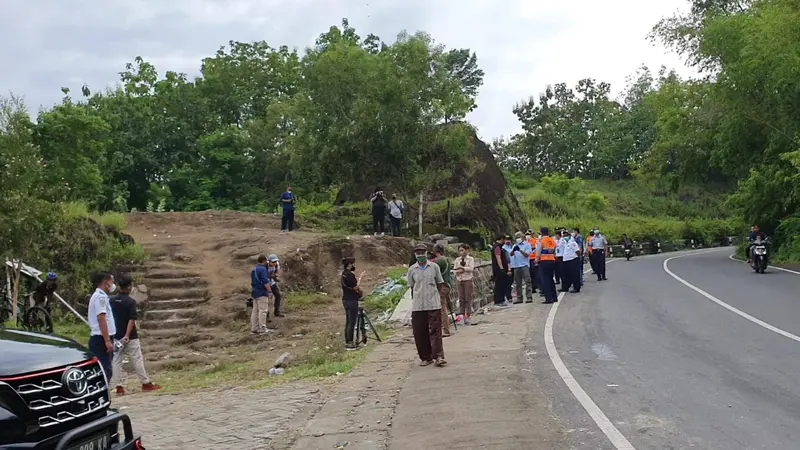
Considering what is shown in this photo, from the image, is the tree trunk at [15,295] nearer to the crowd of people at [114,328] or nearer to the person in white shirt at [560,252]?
the crowd of people at [114,328]

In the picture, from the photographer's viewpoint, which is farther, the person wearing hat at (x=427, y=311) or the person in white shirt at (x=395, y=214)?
the person in white shirt at (x=395, y=214)

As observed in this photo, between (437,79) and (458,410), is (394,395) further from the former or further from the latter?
(437,79)

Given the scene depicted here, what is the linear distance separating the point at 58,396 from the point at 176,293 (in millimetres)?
15953

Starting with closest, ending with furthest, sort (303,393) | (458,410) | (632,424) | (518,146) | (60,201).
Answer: (632,424) < (458,410) < (303,393) < (60,201) < (518,146)

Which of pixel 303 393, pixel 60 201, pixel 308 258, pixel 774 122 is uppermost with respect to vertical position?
pixel 774 122

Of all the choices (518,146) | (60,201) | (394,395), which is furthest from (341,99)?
(518,146)

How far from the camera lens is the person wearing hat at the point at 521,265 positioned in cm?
1939

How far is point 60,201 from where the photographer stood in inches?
732

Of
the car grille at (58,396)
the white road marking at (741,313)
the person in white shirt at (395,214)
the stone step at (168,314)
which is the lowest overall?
the white road marking at (741,313)

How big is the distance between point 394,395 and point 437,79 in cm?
1962

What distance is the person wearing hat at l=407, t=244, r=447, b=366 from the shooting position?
35.9 feet

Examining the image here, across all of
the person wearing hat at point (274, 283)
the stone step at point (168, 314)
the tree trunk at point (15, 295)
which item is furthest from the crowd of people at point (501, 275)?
the tree trunk at point (15, 295)

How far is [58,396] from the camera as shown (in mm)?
4730

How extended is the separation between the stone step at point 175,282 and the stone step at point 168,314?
4.46 ft
